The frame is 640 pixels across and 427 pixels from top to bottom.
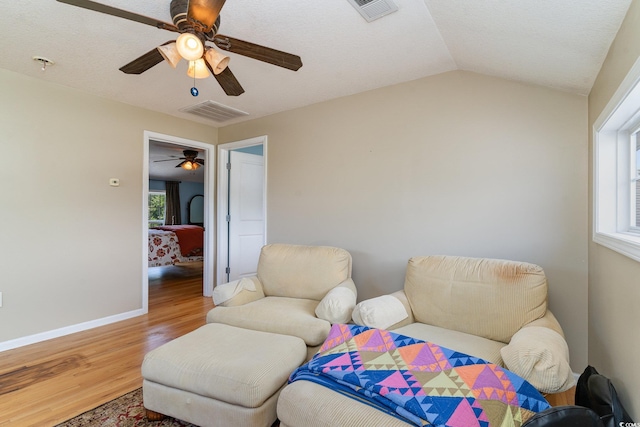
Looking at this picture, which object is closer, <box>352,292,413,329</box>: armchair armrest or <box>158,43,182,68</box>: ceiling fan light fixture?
<box>158,43,182,68</box>: ceiling fan light fixture

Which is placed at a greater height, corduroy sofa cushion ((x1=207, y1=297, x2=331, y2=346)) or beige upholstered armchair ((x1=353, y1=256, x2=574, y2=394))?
beige upholstered armchair ((x1=353, y1=256, x2=574, y2=394))

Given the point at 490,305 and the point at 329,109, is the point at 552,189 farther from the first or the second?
the point at 329,109

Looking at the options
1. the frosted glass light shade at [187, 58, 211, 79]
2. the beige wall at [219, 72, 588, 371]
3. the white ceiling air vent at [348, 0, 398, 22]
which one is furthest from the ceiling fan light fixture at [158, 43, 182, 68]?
the beige wall at [219, 72, 588, 371]

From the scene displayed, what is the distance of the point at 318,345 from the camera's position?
2.06 m

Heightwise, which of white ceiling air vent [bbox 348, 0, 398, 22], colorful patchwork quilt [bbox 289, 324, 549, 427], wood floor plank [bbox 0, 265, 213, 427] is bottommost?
wood floor plank [bbox 0, 265, 213, 427]

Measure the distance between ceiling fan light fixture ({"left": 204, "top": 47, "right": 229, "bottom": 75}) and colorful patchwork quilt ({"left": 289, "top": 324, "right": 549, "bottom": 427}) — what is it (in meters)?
1.63

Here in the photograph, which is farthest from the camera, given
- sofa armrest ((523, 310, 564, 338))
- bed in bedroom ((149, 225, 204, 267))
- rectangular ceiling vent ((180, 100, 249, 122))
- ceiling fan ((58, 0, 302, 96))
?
bed in bedroom ((149, 225, 204, 267))

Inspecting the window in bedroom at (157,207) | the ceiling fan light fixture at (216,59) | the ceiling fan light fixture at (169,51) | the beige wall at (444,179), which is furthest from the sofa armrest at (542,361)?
the window in bedroom at (157,207)

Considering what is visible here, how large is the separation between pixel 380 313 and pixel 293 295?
99cm

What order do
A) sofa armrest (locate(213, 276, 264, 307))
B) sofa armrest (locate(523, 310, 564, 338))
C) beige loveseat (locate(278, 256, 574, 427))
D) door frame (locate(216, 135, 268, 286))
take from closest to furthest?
beige loveseat (locate(278, 256, 574, 427)) < sofa armrest (locate(523, 310, 564, 338)) < sofa armrest (locate(213, 276, 264, 307)) < door frame (locate(216, 135, 268, 286))

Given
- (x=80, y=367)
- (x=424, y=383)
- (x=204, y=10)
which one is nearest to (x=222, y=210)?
(x=80, y=367)

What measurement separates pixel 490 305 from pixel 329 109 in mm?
2365

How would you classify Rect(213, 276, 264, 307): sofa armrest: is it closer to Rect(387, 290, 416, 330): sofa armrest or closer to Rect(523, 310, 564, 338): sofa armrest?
Rect(387, 290, 416, 330): sofa armrest

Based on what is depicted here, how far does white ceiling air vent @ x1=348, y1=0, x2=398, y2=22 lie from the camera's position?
173 centimetres
